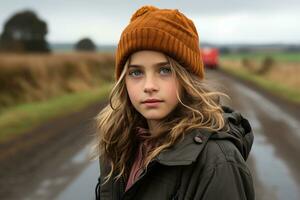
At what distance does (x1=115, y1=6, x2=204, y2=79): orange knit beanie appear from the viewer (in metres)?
1.98

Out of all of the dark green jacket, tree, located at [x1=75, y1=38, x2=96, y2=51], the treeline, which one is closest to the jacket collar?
the dark green jacket

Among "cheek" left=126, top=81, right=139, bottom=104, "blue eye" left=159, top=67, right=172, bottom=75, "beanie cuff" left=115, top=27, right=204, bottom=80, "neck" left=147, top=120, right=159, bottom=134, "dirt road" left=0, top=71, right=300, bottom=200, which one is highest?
"beanie cuff" left=115, top=27, right=204, bottom=80

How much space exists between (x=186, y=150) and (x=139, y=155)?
405mm

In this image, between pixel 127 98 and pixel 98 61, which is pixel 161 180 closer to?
pixel 127 98

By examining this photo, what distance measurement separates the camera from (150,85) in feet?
6.32

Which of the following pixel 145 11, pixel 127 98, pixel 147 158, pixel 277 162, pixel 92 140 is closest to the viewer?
pixel 147 158

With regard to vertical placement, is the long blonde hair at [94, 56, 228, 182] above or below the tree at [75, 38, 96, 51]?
above

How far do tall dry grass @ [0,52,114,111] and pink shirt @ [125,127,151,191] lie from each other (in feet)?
43.7

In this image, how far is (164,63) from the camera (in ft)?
6.48

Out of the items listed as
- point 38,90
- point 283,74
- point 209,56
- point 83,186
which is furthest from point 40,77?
point 209,56

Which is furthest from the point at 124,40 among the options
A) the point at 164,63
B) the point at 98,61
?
the point at 98,61

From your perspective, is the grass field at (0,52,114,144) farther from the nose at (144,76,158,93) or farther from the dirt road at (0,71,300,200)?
the nose at (144,76,158,93)

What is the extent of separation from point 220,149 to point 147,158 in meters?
0.33

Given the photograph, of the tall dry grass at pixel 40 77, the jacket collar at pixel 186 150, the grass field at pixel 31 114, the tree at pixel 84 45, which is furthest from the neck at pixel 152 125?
the tree at pixel 84 45
